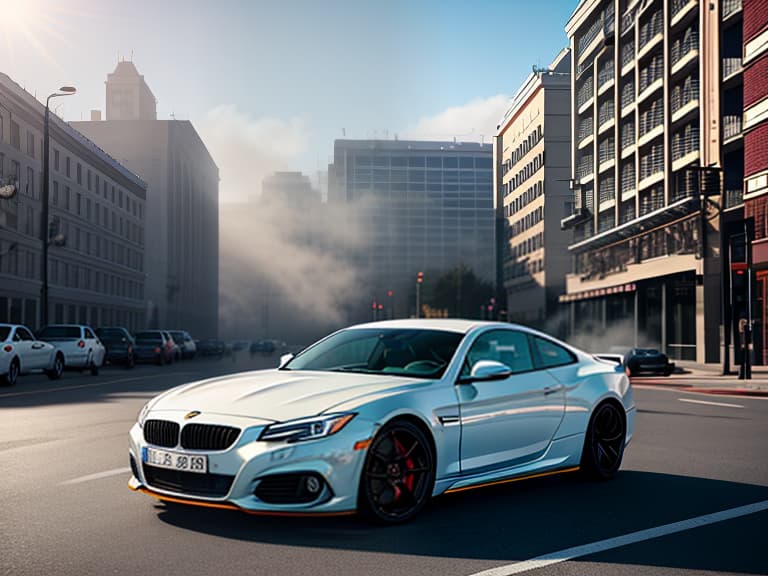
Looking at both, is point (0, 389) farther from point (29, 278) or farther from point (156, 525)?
point (29, 278)

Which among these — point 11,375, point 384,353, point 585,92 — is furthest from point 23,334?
point 585,92

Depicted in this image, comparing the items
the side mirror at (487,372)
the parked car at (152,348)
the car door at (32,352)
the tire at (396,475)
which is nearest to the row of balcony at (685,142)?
the parked car at (152,348)

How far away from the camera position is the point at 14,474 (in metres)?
8.28

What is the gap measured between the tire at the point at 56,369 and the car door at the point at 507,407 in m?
20.8

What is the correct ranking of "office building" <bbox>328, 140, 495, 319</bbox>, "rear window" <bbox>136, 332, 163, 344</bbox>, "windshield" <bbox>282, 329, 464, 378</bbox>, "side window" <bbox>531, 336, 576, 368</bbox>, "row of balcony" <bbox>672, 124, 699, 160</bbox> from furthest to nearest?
1. "office building" <bbox>328, 140, 495, 319</bbox>
2. "row of balcony" <bbox>672, 124, 699, 160</bbox>
3. "rear window" <bbox>136, 332, 163, 344</bbox>
4. "side window" <bbox>531, 336, 576, 368</bbox>
5. "windshield" <bbox>282, 329, 464, 378</bbox>

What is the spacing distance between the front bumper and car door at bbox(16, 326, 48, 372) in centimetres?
1961

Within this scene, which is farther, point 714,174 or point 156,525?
point 714,174

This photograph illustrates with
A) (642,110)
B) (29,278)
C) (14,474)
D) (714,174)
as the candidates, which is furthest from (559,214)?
(14,474)

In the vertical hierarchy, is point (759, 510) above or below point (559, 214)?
below

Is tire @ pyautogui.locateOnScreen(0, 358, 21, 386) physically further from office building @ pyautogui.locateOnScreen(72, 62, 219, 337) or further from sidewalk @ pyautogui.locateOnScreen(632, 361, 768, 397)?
office building @ pyautogui.locateOnScreen(72, 62, 219, 337)

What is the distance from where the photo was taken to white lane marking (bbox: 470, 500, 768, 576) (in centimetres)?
501

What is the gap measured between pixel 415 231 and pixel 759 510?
9581cm

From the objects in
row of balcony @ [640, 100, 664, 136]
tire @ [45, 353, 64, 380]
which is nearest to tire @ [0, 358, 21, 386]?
tire @ [45, 353, 64, 380]

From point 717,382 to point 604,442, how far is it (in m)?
22.3
